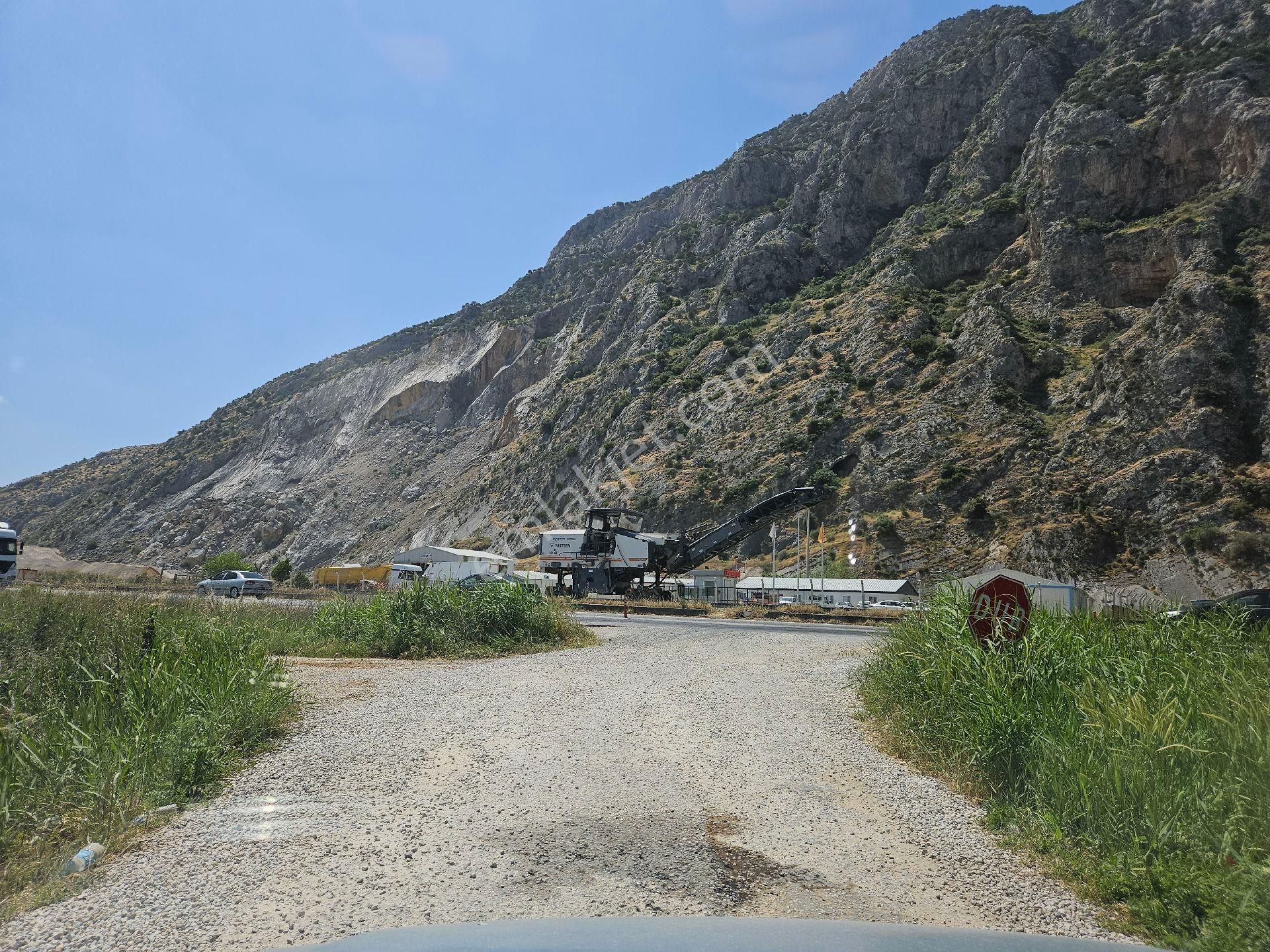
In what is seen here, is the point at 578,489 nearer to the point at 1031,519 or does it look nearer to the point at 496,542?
the point at 496,542

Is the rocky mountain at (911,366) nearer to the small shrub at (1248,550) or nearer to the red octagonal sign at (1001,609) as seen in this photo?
the small shrub at (1248,550)

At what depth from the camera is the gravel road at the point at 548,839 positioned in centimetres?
438

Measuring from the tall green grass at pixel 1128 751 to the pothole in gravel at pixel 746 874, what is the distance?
1656 millimetres

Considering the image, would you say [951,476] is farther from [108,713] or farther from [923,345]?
[108,713]

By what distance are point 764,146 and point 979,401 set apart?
77.7 meters

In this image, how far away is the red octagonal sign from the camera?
27.6ft

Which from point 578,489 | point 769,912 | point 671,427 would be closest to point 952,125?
point 671,427

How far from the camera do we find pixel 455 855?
516 centimetres

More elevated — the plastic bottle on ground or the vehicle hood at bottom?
the plastic bottle on ground

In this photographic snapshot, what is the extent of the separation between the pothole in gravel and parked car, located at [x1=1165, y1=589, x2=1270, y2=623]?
741cm

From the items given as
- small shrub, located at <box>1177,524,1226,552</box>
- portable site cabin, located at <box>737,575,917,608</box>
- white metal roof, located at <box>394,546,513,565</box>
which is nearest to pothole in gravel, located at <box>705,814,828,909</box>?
portable site cabin, located at <box>737,575,917,608</box>

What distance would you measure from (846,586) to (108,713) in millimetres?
41981

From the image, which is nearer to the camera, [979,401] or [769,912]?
[769,912]

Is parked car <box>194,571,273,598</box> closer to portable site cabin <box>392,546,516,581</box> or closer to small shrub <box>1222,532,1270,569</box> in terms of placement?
portable site cabin <box>392,546,516,581</box>
